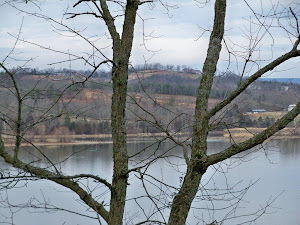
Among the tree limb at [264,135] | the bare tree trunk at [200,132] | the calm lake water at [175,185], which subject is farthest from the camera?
the calm lake water at [175,185]

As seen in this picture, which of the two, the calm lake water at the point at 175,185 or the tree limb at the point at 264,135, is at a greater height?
the tree limb at the point at 264,135

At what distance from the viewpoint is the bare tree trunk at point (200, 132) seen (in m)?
2.23

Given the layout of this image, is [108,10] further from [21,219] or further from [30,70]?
[21,219]

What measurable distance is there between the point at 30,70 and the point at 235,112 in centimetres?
125

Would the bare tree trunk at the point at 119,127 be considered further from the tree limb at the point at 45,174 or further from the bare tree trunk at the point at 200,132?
the bare tree trunk at the point at 200,132

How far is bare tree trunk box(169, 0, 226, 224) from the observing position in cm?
223

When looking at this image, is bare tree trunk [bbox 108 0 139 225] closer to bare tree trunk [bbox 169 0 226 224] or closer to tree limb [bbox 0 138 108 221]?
tree limb [bbox 0 138 108 221]

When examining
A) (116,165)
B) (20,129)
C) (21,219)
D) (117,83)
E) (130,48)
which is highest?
(130,48)

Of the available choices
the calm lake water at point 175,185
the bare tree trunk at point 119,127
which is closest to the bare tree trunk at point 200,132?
the bare tree trunk at point 119,127

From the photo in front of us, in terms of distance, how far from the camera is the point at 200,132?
2.33 meters

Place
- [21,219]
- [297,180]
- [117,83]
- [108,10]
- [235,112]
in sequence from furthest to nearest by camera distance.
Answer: [297,180] < [21,219] < [235,112] < [108,10] < [117,83]

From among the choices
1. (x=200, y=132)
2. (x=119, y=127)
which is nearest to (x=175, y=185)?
(x=200, y=132)

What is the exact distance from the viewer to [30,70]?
2.61m

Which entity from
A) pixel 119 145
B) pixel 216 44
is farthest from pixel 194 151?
pixel 216 44
